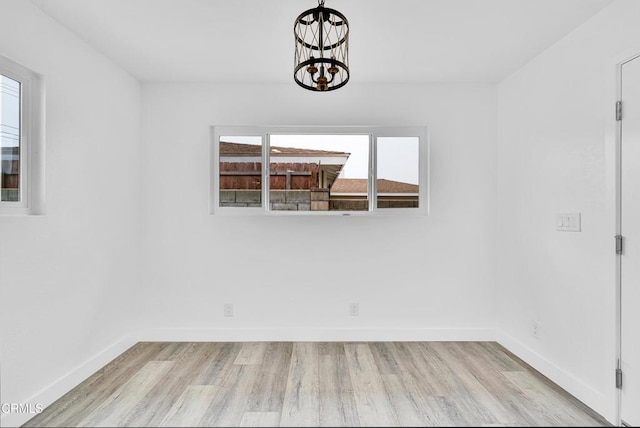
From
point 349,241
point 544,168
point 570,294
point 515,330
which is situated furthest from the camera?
point 349,241

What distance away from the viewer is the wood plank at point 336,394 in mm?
2188

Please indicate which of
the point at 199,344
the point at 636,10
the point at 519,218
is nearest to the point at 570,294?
the point at 519,218

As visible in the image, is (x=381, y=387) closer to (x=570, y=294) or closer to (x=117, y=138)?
(x=570, y=294)

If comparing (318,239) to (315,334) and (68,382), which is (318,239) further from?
(68,382)

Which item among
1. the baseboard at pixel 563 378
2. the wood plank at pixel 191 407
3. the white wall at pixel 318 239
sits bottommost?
the wood plank at pixel 191 407

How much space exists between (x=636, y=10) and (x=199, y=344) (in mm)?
3886

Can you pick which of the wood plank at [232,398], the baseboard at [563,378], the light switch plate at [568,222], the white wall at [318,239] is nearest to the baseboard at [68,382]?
the white wall at [318,239]

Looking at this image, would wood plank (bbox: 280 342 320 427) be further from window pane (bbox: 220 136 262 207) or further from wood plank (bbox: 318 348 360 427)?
window pane (bbox: 220 136 262 207)

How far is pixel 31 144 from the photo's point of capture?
2324mm

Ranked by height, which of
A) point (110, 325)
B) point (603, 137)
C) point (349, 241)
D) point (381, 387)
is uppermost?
point (603, 137)

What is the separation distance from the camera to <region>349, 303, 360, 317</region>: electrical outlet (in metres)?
3.53

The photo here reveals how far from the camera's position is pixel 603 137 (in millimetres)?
2271

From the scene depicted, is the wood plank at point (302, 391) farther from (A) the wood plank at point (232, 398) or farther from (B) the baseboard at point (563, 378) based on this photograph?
(B) the baseboard at point (563, 378)

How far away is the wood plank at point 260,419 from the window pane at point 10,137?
188 centimetres
